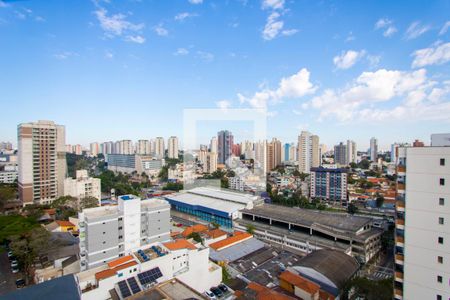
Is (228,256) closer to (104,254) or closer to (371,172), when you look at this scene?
(104,254)

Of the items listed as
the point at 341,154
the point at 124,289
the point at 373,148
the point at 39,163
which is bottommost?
the point at 124,289

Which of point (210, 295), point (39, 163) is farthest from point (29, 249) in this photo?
point (39, 163)

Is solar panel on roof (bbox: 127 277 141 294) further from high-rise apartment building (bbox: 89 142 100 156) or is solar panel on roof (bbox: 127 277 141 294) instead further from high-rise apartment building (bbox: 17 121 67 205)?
high-rise apartment building (bbox: 89 142 100 156)

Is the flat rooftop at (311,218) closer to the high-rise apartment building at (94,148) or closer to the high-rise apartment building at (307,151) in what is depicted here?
the high-rise apartment building at (307,151)

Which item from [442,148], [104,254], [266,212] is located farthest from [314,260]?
[104,254]

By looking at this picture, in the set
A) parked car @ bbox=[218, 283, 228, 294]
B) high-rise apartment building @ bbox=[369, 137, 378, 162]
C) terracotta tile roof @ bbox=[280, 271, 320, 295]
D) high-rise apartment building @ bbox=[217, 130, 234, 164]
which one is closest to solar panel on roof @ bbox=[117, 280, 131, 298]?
parked car @ bbox=[218, 283, 228, 294]

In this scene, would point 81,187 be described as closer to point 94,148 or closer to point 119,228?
point 119,228
